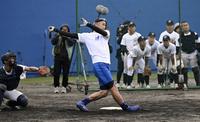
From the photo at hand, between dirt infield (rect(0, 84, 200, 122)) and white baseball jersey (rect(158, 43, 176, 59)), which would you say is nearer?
dirt infield (rect(0, 84, 200, 122))

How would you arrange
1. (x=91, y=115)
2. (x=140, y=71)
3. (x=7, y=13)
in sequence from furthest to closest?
1. (x=7, y=13)
2. (x=140, y=71)
3. (x=91, y=115)

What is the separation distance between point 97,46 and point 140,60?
6.09 m

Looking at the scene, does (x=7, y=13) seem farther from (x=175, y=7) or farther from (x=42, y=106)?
(x=42, y=106)

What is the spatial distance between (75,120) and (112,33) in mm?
16407

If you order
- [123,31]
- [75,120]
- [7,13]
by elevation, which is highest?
[7,13]

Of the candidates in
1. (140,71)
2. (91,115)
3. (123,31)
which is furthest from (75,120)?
(123,31)

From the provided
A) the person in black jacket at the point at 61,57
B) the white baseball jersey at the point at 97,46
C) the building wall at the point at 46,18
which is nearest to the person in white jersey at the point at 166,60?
the person in black jacket at the point at 61,57

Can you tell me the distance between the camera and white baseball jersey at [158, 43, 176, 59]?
16.5 m

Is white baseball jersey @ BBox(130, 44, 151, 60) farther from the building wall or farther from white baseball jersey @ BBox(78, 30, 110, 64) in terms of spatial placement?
the building wall

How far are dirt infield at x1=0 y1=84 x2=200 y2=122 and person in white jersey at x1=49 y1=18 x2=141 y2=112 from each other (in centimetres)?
22

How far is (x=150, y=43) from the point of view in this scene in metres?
17.5

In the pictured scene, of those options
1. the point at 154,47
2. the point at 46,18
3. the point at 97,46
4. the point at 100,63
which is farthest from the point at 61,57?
the point at 46,18

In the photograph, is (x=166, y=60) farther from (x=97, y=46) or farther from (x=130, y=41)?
(x=97, y=46)

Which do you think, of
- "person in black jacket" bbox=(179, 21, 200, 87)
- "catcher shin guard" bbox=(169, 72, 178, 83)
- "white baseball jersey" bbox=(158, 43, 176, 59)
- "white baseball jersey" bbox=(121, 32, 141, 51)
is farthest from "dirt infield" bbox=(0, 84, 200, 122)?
"white baseball jersey" bbox=(121, 32, 141, 51)
